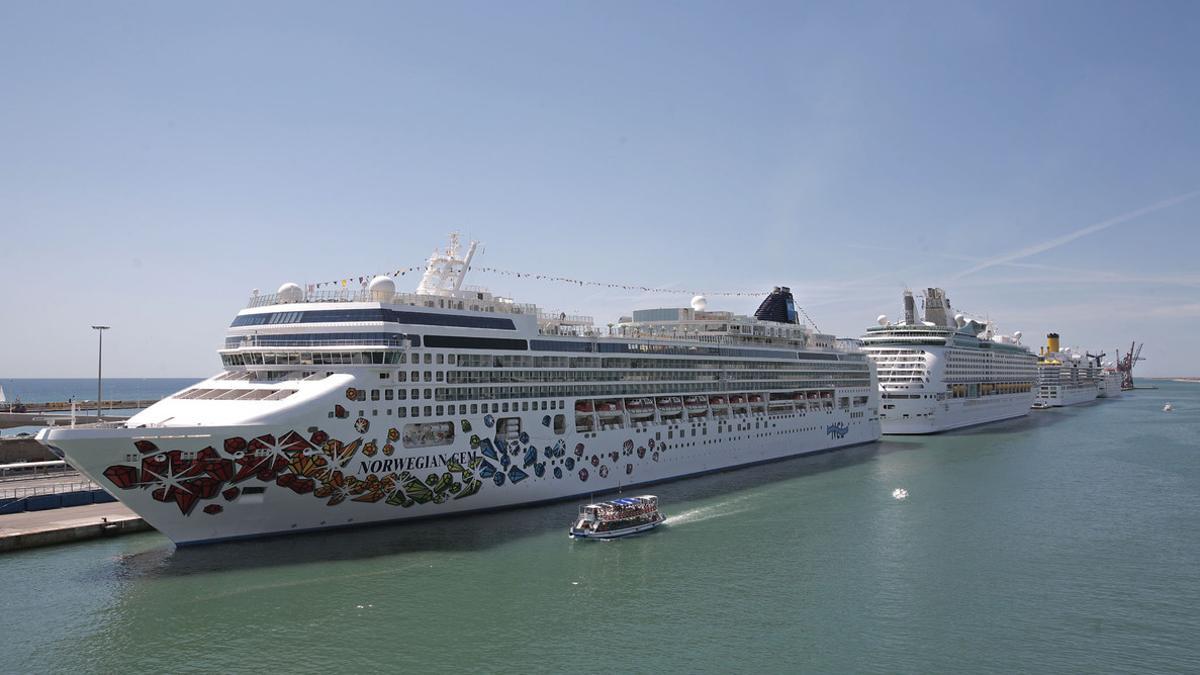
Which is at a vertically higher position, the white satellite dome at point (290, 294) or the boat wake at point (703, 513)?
the white satellite dome at point (290, 294)

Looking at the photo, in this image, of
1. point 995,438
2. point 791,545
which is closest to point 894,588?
point 791,545

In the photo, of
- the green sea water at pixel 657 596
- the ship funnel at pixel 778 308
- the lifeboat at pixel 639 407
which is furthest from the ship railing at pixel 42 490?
the ship funnel at pixel 778 308

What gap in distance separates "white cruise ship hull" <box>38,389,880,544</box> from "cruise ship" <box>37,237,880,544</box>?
6cm

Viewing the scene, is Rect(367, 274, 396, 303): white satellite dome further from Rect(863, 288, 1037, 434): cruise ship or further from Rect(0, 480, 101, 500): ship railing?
Rect(863, 288, 1037, 434): cruise ship

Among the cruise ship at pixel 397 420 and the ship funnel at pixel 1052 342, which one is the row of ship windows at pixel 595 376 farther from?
the ship funnel at pixel 1052 342

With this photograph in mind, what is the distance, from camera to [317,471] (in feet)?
98.8

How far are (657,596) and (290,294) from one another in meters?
22.3

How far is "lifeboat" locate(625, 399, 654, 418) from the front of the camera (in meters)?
45.3

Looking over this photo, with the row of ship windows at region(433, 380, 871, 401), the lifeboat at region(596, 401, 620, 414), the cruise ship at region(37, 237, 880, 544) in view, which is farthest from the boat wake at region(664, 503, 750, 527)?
the row of ship windows at region(433, 380, 871, 401)

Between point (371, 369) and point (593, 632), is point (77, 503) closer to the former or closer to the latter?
point (371, 369)

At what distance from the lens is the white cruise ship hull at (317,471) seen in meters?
27.4

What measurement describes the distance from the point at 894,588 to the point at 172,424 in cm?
2841

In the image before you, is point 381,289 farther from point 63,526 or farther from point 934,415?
point 934,415

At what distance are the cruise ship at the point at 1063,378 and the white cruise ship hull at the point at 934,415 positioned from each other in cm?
4619
